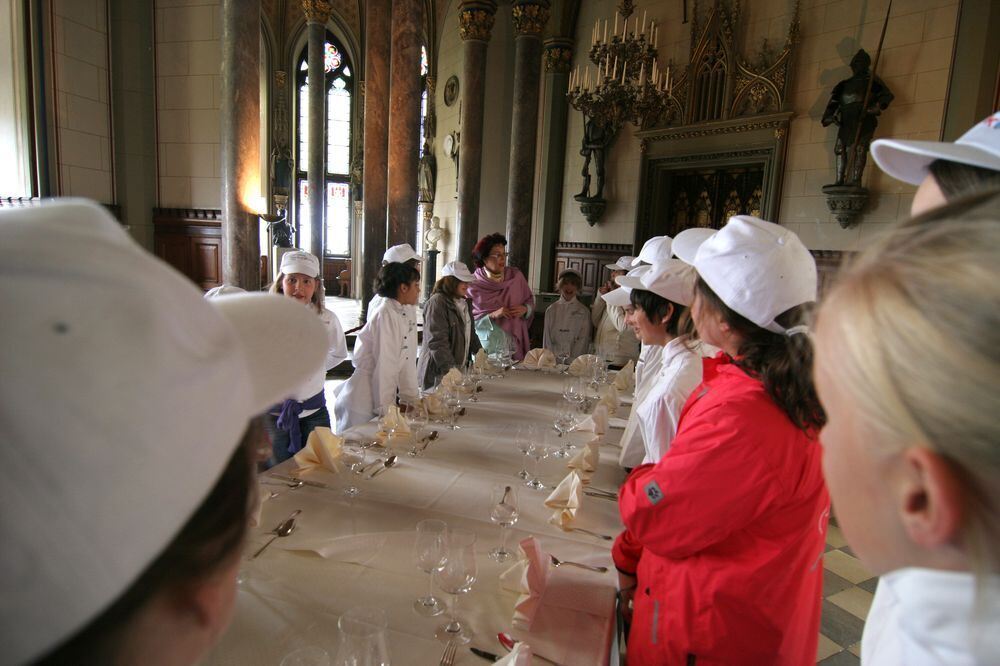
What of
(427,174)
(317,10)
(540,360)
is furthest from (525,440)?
(317,10)

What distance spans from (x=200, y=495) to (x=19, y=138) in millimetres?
7832

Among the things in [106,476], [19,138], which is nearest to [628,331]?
[106,476]

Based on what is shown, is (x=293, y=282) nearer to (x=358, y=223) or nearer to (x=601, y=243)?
(x=601, y=243)

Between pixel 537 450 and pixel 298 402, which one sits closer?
pixel 537 450

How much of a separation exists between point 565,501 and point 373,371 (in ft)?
6.79

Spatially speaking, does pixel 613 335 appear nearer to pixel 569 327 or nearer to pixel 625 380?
pixel 569 327

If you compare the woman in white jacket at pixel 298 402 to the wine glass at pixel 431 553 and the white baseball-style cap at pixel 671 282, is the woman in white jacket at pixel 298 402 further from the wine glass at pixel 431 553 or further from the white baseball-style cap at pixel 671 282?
the white baseball-style cap at pixel 671 282

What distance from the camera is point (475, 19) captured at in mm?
8766

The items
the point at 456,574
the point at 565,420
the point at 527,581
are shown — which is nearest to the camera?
the point at 456,574

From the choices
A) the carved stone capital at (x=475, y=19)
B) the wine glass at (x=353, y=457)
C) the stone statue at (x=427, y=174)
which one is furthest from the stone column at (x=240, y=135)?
the stone statue at (x=427, y=174)

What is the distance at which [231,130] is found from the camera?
6.22m

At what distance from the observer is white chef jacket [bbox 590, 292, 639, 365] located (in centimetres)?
618

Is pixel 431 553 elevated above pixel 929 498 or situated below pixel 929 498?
below

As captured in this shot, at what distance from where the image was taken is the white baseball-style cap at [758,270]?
5.00 ft
